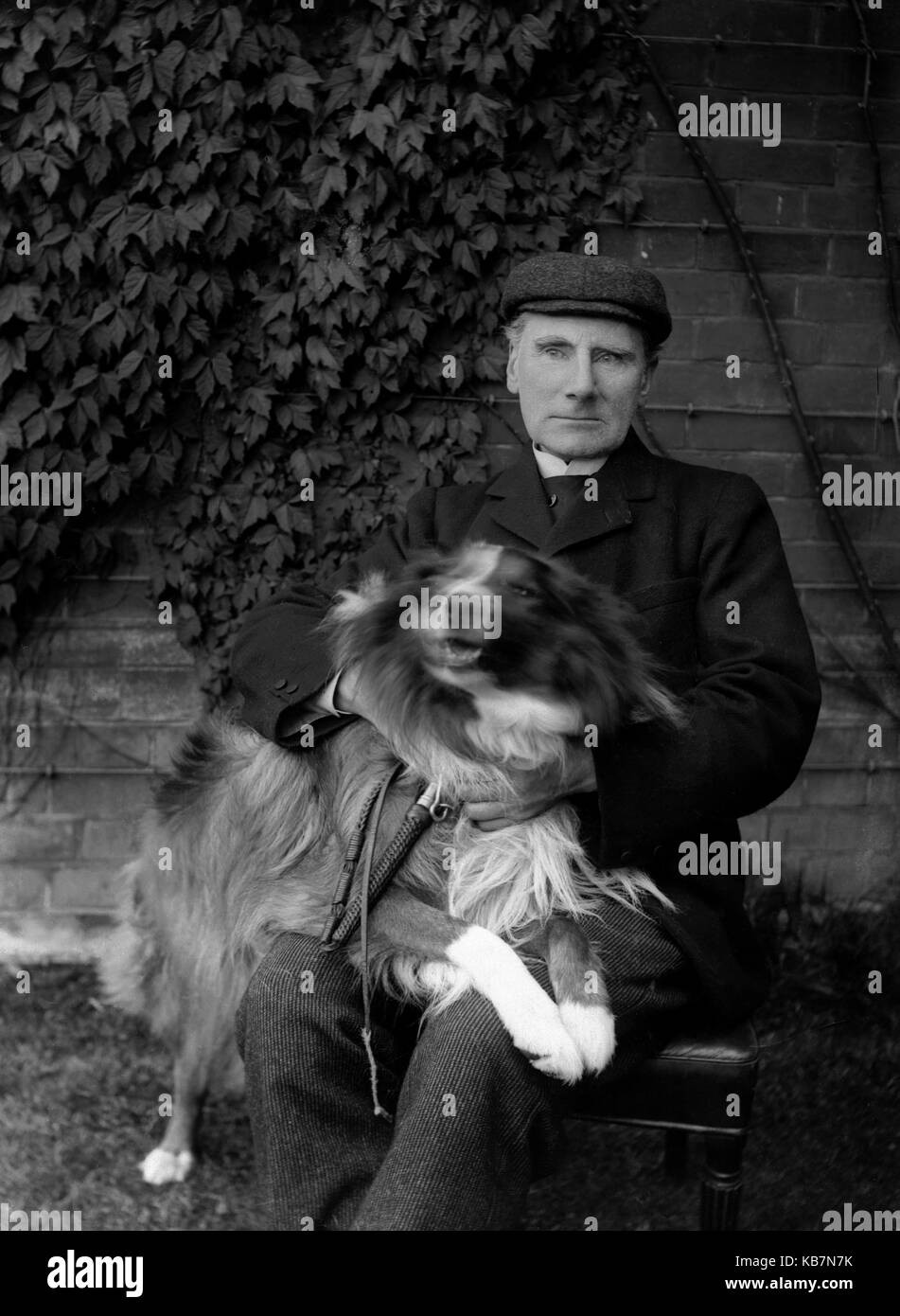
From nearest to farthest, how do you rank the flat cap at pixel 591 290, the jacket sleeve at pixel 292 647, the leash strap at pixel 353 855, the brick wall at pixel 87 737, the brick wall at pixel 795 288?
1. the leash strap at pixel 353 855
2. the jacket sleeve at pixel 292 647
3. the flat cap at pixel 591 290
4. the brick wall at pixel 795 288
5. the brick wall at pixel 87 737

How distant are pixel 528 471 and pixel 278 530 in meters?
1.37

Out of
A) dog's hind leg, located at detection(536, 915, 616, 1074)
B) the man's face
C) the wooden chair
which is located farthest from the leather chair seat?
the man's face

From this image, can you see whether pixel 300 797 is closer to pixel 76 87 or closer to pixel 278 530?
pixel 278 530

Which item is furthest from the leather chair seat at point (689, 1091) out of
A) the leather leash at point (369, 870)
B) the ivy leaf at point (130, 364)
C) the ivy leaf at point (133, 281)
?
the ivy leaf at point (133, 281)

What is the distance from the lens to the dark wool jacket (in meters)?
2.51

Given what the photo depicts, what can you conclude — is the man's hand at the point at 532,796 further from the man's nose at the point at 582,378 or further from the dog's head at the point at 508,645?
the man's nose at the point at 582,378

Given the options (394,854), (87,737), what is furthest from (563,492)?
(87,737)

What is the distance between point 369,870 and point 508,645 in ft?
1.64

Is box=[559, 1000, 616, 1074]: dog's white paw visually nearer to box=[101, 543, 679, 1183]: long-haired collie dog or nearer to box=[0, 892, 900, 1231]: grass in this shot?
box=[101, 543, 679, 1183]: long-haired collie dog

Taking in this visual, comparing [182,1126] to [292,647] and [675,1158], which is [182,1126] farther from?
[292,647]

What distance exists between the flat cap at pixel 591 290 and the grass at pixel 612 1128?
6.92 ft

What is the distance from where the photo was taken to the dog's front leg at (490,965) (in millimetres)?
2279

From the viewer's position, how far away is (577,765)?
2.58 meters

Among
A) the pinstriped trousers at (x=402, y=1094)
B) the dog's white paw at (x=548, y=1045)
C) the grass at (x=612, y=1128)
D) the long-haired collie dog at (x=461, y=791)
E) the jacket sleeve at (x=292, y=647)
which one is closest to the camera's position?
the pinstriped trousers at (x=402, y=1094)
